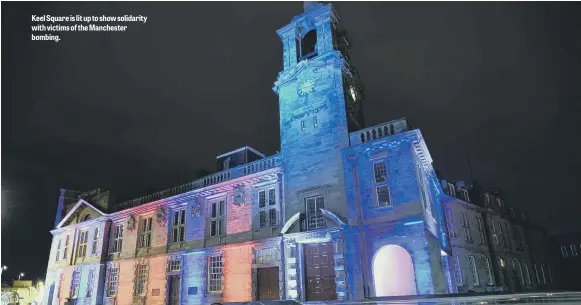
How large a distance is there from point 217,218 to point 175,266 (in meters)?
5.04

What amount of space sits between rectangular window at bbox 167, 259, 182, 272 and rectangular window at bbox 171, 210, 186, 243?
1511 mm

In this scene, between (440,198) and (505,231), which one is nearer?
(440,198)

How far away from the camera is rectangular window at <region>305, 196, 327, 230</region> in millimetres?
20266

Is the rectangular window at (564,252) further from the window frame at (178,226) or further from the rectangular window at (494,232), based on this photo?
the window frame at (178,226)

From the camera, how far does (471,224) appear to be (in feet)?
109

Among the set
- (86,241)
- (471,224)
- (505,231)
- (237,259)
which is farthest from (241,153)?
(505,231)

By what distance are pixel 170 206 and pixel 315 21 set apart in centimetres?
1815

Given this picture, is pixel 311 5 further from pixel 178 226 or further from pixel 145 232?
pixel 145 232

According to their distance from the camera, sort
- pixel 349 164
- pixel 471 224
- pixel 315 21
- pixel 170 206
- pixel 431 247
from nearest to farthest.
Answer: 1. pixel 431 247
2. pixel 349 164
3. pixel 315 21
4. pixel 170 206
5. pixel 471 224

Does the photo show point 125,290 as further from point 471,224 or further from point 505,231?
point 505,231

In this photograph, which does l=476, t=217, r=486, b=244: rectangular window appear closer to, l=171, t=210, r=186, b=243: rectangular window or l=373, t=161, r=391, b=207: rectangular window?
l=373, t=161, r=391, b=207: rectangular window

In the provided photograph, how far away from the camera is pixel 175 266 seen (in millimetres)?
26109

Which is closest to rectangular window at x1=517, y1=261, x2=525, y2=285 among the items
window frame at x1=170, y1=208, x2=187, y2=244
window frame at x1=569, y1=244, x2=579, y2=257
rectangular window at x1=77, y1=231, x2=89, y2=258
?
window frame at x1=569, y1=244, x2=579, y2=257

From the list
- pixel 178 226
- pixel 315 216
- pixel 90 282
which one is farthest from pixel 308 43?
pixel 90 282
